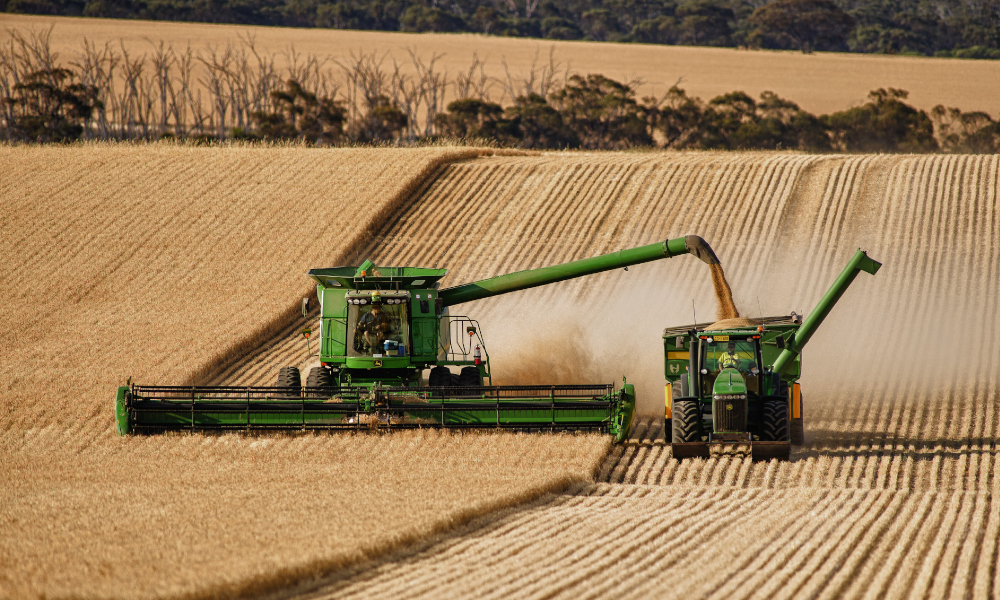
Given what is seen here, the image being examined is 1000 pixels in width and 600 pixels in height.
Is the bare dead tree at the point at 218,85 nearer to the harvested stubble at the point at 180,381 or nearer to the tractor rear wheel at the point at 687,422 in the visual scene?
the harvested stubble at the point at 180,381

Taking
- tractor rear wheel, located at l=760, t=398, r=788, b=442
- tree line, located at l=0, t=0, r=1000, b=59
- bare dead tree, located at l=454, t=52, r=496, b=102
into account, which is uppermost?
tree line, located at l=0, t=0, r=1000, b=59

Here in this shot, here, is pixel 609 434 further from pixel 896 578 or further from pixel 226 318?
pixel 226 318

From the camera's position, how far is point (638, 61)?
226 feet

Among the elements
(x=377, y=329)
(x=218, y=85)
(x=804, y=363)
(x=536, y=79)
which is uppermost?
(x=536, y=79)

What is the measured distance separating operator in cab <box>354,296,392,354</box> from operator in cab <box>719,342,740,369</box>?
15.9 feet

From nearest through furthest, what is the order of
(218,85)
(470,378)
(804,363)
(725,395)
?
(725,395) → (470,378) → (804,363) → (218,85)

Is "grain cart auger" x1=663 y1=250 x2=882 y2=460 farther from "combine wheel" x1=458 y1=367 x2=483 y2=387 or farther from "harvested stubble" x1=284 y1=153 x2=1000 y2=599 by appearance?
"combine wheel" x1=458 y1=367 x2=483 y2=387

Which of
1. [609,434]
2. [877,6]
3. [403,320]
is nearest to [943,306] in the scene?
[609,434]

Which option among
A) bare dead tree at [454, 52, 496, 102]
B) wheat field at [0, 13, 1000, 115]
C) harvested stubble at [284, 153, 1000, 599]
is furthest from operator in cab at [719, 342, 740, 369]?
bare dead tree at [454, 52, 496, 102]

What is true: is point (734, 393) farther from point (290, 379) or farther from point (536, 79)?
point (536, 79)

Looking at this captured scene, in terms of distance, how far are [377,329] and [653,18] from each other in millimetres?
83262

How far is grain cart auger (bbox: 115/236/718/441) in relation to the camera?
14.5 m

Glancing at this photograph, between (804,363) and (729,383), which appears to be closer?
(729,383)

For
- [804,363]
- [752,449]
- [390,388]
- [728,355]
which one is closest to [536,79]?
[804,363]
